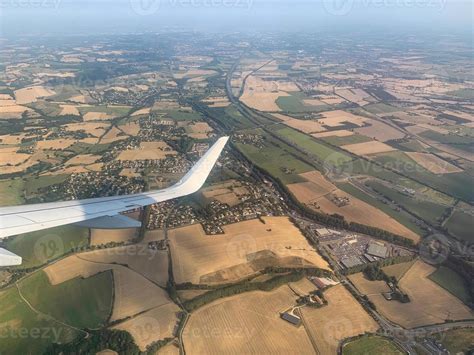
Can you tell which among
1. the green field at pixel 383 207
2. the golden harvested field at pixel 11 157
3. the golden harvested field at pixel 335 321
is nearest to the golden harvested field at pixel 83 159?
the golden harvested field at pixel 11 157

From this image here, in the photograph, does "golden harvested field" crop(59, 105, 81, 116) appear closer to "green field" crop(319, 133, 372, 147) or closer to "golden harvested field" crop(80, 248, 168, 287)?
"green field" crop(319, 133, 372, 147)

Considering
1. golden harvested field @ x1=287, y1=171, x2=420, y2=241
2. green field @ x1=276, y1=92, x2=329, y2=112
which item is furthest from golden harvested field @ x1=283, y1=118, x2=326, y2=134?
golden harvested field @ x1=287, y1=171, x2=420, y2=241

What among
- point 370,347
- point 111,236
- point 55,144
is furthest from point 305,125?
point 370,347

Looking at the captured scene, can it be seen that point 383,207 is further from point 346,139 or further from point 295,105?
point 295,105

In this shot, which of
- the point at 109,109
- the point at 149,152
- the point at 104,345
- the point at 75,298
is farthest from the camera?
the point at 109,109

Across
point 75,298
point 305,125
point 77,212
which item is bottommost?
point 75,298

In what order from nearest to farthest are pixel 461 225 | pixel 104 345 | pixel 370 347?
pixel 104 345 → pixel 370 347 → pixel 461 225
